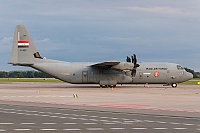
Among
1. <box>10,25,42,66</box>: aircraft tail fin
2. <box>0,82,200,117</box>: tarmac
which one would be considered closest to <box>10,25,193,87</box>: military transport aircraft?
<box>10,25,42,66</box>: aircraft tail fin

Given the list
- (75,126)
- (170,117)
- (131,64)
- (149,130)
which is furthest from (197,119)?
(131,64)

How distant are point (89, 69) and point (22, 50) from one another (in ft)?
33.0

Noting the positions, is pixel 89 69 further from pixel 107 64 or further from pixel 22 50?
pixel 22 50

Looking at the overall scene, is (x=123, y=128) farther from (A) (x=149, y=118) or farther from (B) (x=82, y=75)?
(B) (x=82, y=75)

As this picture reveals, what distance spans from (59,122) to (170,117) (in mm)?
5712

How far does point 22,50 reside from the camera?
2594 inches

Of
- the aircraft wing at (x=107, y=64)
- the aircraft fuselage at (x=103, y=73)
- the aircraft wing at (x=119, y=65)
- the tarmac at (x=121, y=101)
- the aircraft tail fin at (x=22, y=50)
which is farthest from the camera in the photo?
the aircraft fuselage at (x=103, y=73)

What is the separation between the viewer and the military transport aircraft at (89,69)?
65.9 metres

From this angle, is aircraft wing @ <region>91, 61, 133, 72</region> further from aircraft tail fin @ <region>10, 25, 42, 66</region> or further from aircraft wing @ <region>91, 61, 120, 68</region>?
aircraft tail fin @ <region>10, 25, 42, 66</region>

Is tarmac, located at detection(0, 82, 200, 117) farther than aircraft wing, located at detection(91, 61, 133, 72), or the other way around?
aircraft wing, located at detection(91, 61, 133, 72)

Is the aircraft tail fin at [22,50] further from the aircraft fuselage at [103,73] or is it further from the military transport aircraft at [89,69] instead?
the aircraft fuselage at [103,73]

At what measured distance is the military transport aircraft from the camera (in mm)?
65875

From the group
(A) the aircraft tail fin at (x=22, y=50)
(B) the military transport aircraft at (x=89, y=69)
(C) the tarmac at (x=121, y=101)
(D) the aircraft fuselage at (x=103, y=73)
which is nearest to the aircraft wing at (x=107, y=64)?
(B) the military transport aircraft at (x=89, y=69)

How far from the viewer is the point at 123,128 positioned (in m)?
17.2
